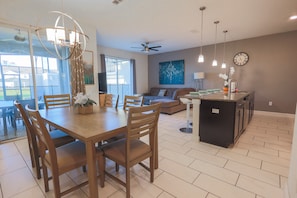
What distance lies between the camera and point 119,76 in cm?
671

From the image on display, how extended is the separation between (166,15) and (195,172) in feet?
10.1

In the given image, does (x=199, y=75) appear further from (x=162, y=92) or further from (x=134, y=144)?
(x=134, y=144)

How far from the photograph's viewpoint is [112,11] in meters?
2.99

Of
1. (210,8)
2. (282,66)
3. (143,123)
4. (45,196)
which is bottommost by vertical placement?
(45,196)

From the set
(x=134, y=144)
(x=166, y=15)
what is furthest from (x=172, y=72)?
(x=134, y=144)

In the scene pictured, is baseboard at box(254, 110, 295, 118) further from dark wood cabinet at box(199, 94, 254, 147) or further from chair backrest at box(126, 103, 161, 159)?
chair backrest at box(126, 103, 161, 159)

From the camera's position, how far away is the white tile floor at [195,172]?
1.58 m

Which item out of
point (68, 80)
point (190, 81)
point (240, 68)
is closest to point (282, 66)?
point (240, 68)

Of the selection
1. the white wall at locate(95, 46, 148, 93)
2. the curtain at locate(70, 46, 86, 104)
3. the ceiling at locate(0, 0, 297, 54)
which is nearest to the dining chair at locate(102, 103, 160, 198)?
the ceiling at locate(0, 0, 297, 54)

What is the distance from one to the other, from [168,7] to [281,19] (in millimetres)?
2759

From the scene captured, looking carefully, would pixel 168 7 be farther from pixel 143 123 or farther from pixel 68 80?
pixel 68 80

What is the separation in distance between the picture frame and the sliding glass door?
7.55ft

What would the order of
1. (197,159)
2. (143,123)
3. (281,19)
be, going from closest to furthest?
(143,123), (197,159), (281,19)

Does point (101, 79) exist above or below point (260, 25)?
below
